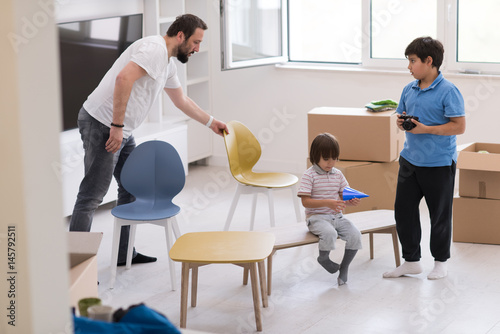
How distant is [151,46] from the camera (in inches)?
140

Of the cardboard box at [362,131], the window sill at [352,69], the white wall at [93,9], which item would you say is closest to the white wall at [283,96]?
the window sill at [352,69]

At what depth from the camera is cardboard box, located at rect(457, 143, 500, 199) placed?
13.4ft

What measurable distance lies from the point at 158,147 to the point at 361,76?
8.06ft

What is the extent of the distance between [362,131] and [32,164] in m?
3.27

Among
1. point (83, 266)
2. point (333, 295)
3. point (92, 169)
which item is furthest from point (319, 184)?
point (83, 266)

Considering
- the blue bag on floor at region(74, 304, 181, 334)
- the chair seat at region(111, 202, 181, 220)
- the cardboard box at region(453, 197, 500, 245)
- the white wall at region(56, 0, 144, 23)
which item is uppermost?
the white wall at region(56, 0, 144, 23)

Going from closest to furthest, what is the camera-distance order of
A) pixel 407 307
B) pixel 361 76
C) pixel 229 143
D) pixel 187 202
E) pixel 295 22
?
pixel 407 307, pixel 229 143, pixel 187 202, pixel 361 76, pixel 295 22

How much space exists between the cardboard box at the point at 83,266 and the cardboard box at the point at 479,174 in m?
2.29

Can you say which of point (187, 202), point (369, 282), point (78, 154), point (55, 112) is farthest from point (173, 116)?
point (55, 112)

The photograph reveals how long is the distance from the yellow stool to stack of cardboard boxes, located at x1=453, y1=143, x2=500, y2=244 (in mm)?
1496

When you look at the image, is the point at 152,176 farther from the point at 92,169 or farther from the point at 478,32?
the point at 478,32

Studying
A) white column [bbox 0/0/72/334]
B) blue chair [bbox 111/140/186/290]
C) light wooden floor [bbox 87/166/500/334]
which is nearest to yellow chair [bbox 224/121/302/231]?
light wooden floor [bbox 87/166/500/334]

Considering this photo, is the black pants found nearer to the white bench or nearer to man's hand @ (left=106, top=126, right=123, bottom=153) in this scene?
the white bench

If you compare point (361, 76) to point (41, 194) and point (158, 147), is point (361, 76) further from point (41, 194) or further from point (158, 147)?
point (41, 194)
